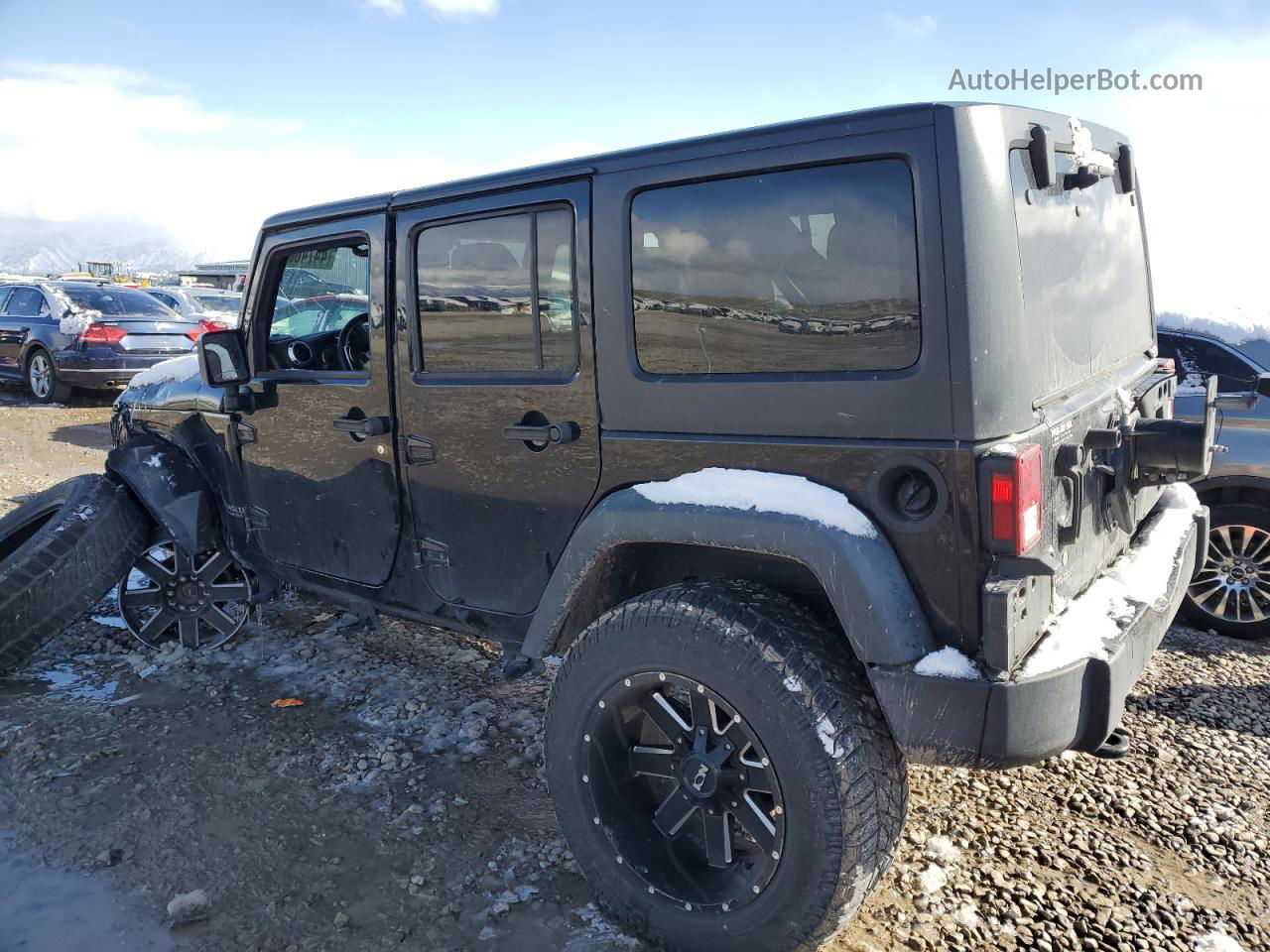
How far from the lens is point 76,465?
8641mm

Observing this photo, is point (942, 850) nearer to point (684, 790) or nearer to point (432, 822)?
point (684, 790)

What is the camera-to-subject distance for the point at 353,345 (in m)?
3.80

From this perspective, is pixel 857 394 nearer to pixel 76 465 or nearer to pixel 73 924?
pixel 73 924

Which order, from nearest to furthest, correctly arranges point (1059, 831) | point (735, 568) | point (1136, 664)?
point (1136, 664)
point (735, 568)
point (1059, 831)

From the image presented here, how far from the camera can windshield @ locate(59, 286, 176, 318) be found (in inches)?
481

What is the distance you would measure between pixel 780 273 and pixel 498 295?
1.03 meters

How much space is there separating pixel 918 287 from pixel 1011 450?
0.42 m

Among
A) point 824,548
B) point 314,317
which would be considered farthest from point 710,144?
point 314,317

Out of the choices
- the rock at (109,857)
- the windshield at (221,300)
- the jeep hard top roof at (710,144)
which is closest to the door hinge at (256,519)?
the jeep hard top roof at (710,144)

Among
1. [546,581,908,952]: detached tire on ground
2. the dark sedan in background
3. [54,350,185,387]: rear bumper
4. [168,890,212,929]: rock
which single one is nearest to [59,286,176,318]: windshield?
the dark sedan in background

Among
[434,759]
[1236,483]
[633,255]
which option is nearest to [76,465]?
[434,759]

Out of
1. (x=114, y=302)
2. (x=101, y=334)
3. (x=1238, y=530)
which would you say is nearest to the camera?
(x=1238, y=530)

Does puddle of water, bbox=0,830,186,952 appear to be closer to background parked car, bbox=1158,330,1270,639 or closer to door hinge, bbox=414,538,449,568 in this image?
door hinge, bbox=414,538,449,568

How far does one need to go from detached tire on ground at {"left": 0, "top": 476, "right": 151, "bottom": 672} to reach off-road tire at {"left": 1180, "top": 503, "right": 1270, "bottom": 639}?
5049mm
